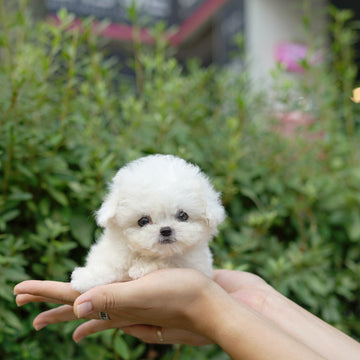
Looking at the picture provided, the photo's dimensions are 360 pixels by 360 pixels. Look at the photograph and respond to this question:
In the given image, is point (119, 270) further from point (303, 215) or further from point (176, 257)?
point (303, 215)

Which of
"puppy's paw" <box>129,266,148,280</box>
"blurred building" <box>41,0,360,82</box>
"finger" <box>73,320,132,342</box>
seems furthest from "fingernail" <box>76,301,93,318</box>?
"blurred building" <box>41,0,360,82</box>

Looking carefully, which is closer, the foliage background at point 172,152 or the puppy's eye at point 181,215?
the puppy's eye at point 181,215

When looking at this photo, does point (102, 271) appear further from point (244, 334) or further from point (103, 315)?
point (244, 334)

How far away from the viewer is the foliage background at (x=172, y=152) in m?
1.28

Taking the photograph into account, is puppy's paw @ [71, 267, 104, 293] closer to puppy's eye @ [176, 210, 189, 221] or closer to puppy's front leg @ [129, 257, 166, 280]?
puppy's front leg @ [129, 257, 166, 280]

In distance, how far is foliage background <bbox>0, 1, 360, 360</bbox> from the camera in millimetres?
1276

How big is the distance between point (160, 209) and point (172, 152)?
2.26ft

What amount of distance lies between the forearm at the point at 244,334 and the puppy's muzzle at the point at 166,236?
182 millimetres

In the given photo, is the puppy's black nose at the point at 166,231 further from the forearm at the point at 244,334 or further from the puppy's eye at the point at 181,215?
the forearm at the point at 244,334

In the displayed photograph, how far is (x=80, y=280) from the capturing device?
83 cm

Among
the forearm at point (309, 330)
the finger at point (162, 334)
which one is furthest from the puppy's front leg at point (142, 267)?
the forearm at point (309, 330)

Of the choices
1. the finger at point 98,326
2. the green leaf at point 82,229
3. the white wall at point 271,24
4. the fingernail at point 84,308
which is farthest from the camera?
the white wall at point 271,24

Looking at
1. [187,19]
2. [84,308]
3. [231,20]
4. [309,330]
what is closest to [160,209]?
[84,308]

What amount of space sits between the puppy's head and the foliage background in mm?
449
